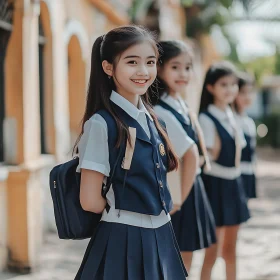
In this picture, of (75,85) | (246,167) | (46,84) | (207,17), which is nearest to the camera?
(246,167)

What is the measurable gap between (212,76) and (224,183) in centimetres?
77

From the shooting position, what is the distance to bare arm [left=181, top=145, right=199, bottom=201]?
134 inches

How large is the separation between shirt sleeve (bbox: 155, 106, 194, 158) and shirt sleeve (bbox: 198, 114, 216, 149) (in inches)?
31.5

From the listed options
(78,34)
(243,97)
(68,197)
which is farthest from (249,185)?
(68,197)

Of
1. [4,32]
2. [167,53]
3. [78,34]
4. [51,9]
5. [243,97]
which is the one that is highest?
[51,9]

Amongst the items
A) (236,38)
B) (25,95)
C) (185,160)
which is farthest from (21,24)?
(236,38)

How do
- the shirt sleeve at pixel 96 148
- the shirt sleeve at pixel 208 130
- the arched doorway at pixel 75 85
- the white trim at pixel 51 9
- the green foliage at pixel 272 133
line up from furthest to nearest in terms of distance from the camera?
1. the green foliage at pixel 272 133
2. the arched doorway at pixel 75 85
3. the white trim at pixel 51 9
4. the shirt sleeve at pixel 208 130
5. the shirt sleeve at pixel 96 148

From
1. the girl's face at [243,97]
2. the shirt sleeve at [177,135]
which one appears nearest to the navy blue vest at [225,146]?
the shirt sleeve at [177,135]

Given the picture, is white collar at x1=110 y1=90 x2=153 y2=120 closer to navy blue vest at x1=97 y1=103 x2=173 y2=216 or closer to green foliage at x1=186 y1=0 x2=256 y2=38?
navy blue vest at x1=97 y1=103 x2=173 y2=216

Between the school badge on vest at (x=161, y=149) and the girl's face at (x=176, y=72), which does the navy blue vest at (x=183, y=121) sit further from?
the school badge on vest at (x=161, y=149)

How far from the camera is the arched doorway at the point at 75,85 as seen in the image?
26.6 ft

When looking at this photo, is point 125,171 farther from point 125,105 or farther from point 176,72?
point 176,72

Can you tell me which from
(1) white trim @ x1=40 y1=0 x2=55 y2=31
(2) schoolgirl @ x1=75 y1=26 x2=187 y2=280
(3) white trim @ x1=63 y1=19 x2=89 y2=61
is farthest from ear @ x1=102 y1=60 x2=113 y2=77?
(3) white trim @ x1=63 y1=19 x2=89 y2=61

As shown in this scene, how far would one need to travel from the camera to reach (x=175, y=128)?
342cm
